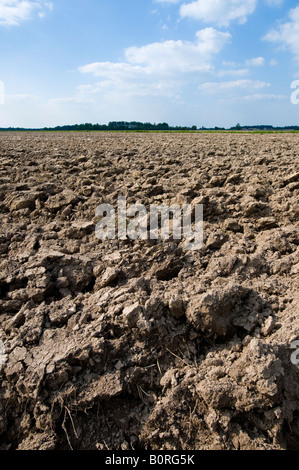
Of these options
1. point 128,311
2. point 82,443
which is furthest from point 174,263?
point 82,443

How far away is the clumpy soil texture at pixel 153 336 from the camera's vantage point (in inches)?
86.0

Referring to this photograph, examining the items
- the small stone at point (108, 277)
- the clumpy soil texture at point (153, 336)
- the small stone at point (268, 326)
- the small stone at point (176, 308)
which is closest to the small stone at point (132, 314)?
the clumpy soil texture at point (153, 336)

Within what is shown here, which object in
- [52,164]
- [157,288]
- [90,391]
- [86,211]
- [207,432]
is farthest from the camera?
[52,164]

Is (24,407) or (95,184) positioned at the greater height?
(95,184)

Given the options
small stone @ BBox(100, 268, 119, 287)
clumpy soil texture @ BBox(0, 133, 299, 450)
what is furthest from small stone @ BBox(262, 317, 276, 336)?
small stone @ BBox(100, 268, 119, 287)

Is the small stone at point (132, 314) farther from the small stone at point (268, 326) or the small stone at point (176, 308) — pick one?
the small stone at point (268, 326)

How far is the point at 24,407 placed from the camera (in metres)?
2.33

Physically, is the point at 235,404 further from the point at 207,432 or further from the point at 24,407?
the point at 24,407

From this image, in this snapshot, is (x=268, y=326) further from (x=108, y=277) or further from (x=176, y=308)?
(x=108, y=277)

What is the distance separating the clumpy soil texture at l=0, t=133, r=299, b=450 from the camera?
2184 mm

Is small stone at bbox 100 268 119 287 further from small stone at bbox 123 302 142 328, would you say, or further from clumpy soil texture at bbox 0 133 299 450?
small stone at bbox 123 302 142 328

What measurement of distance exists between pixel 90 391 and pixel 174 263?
151 centimetres

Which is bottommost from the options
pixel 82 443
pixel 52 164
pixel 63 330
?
pixel 82 443

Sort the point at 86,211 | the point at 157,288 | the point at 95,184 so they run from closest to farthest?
the point at 157,288 → the point at 86,211 → the point at 95,184
